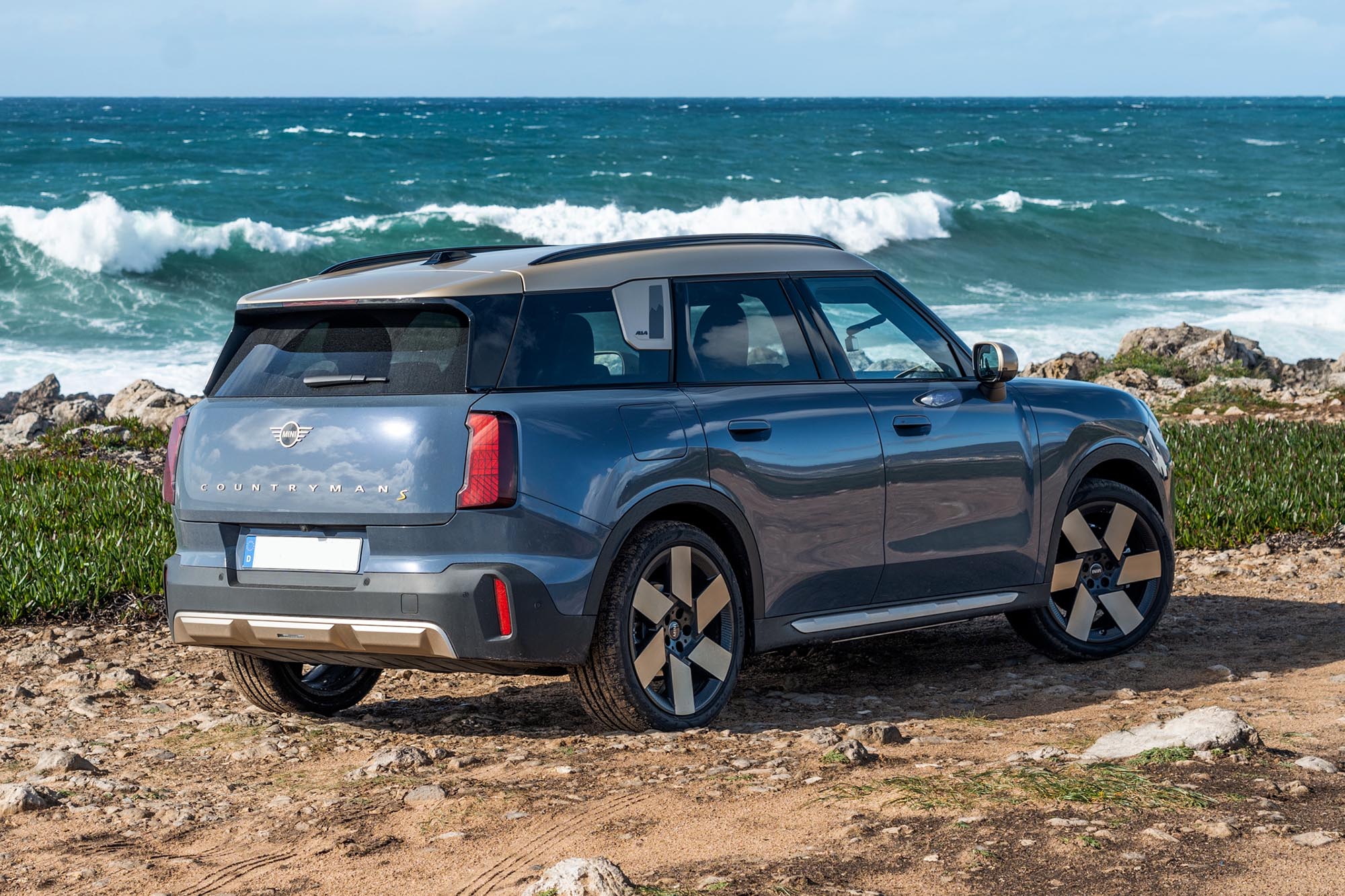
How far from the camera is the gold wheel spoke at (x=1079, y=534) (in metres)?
6.87

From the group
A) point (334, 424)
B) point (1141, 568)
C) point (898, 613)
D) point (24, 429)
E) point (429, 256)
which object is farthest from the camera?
point (24, 429)

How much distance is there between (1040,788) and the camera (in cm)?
462

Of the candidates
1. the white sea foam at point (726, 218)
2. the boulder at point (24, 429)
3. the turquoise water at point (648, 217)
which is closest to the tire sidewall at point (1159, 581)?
the boulder at point (24, 429)

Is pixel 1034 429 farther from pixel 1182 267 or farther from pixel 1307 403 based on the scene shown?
pixel 1182 267

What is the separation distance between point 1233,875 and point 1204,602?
472 centimetres

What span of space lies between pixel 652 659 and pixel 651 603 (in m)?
0.21

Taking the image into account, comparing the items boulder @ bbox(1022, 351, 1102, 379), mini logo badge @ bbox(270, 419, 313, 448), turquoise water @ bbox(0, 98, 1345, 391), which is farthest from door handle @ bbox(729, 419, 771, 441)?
turquoise water @ bbox(0, 98, 1345, 391)

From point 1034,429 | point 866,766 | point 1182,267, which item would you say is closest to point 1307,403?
point 1034,429

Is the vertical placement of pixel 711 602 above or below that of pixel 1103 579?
above

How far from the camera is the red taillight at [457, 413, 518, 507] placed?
4.99m

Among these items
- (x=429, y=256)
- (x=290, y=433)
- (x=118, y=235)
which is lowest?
(x=118, y=235)

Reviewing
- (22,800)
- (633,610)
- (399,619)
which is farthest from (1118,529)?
(22,800)

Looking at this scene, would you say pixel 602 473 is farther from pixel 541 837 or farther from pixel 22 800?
pixel 22 800

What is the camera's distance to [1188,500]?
34.2ft
